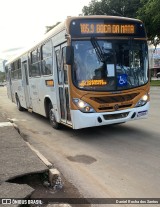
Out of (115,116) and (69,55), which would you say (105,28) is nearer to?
(69,55)

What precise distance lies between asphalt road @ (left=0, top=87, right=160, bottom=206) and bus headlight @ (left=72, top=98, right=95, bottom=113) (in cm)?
87

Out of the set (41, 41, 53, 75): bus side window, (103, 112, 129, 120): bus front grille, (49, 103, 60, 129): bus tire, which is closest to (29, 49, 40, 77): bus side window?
(41, 41, 53, 75): bus side window

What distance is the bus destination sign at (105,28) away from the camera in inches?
323

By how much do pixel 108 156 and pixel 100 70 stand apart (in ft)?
8.03

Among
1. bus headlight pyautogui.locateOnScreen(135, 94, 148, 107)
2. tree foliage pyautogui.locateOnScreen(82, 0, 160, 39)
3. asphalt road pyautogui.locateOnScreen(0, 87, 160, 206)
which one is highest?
tree foliage pyautogui.locateOnScreen(82, 0, 160, 39)

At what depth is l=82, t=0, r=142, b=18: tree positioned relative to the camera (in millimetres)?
35219

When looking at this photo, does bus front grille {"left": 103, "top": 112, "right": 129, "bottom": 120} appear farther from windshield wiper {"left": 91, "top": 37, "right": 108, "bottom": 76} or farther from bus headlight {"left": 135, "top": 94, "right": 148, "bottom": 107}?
windshield wiper {"left": 91, "top": 37, "right": 108, "bottom": 76}

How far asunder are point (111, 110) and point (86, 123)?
0.78 m

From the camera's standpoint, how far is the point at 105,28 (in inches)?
329

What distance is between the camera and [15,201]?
429 cm

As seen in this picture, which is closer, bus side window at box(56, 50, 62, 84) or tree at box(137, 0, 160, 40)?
bus side window at box(56, 50, 62, 84)

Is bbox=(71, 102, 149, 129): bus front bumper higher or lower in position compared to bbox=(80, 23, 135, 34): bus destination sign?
lower

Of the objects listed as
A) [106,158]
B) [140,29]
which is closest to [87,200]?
[106,158]

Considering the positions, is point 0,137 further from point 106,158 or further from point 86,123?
point 106,158
